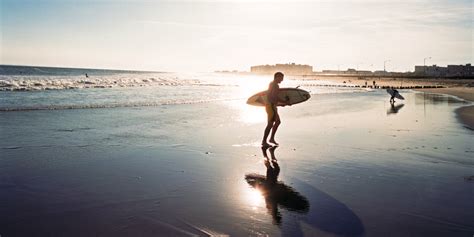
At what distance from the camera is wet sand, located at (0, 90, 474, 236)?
473cm

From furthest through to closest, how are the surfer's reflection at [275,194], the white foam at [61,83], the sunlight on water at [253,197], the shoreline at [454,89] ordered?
the white foam at [61,83]
the shoreline at [454,89]
the sunlight on water at [253,197]
the surfer's reflection at [275,194]

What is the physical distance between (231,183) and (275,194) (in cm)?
91

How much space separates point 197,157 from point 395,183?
411 centimetres

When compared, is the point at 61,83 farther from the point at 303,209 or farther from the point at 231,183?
the point at 303,209

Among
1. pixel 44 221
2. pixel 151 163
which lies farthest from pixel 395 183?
pixel 44 221

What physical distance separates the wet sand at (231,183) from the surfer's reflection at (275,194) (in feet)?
0.09

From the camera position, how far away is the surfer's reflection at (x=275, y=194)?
5.34 meters

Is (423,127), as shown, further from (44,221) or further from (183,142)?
(44,221)

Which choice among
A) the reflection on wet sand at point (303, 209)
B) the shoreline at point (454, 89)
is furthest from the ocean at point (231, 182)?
the shoreline at point (454, 89)

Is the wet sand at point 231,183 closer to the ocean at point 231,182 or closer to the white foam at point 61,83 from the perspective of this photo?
the ocean at point 231,182

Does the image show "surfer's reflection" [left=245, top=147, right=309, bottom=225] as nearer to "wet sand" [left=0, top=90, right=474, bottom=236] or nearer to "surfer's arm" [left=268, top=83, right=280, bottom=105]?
"wet sand" [left=0, top=90, right=474, bottom=236]

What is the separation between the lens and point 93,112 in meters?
17.7

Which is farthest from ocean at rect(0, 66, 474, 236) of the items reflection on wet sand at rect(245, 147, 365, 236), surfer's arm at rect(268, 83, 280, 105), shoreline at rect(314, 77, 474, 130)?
shoreline at rect(314, 77, 474, 130)

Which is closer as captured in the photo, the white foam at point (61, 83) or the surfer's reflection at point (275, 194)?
the surfer's reflection at point (275, 194)
